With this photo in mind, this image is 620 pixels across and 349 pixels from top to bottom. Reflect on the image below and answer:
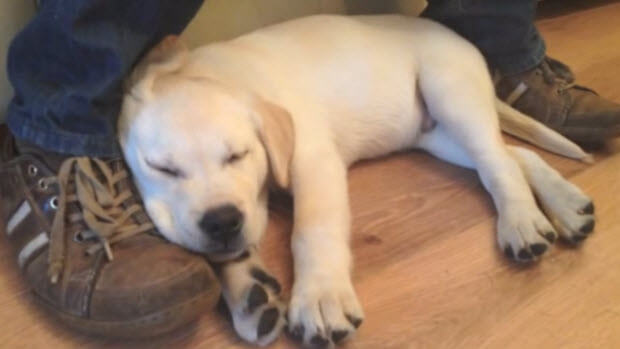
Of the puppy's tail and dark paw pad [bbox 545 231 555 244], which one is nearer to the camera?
dark paw pad [bbox 545 231 555 244]

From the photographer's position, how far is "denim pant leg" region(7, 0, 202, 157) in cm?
113

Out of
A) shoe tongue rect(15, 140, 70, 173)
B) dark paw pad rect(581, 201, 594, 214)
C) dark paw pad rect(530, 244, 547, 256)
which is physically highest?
shoe tongue rect(15, 140, 70, 173)

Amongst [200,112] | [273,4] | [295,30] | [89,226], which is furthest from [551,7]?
[89,226]

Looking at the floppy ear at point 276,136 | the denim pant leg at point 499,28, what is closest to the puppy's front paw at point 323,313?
the floppy ear at point 276,136

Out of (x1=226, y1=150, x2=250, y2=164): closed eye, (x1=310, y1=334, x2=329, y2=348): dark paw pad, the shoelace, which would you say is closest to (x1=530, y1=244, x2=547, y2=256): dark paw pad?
(x1=310, y1=334, x2=329, y2=348): dark paw pad

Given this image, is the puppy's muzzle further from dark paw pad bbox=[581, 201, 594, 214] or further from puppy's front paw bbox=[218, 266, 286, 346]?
dark paw pad bbox=[581, 201, 594, 214]

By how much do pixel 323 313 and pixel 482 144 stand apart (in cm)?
60

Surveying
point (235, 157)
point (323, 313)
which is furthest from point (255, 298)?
point (235, 157)

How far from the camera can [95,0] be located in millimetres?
1101

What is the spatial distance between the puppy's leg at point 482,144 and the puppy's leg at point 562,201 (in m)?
0.04

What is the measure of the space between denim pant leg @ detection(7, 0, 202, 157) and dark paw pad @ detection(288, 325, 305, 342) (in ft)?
1.43

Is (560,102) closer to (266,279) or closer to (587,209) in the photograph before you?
(587,209)

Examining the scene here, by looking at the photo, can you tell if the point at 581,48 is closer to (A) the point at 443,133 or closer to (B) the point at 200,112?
(A) the point at 443,133

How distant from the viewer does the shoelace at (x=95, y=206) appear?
1.13 metres
